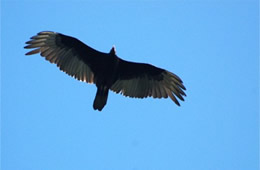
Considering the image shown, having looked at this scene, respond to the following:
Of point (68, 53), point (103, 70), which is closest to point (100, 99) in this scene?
point (103, 70)

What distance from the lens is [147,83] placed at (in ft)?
36.6

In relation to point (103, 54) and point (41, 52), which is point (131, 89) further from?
point (41, 52)

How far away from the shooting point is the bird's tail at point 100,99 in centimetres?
1022

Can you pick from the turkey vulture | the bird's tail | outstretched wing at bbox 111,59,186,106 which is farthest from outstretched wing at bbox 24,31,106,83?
outstretched wing at bbox 111,59,186,106

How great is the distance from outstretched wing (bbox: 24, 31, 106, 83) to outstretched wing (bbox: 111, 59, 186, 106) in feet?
2.35

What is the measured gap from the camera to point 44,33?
35.0 feet

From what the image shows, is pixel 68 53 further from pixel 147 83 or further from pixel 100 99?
pixel 147 83

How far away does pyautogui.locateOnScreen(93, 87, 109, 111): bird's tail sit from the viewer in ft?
33.5

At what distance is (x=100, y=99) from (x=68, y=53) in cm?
139

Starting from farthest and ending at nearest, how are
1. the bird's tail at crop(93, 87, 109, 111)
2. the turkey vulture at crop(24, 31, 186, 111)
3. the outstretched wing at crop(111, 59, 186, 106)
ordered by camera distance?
1. the outstretched wing at crop(111, 59, 186, 106)
2. the turkey vulture at crop(24, 31, 186, 111)
3. the bird's tail at crop(93, 87, 109, 111)

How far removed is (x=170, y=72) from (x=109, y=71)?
5.29 ft

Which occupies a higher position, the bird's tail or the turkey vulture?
the turkey vulture

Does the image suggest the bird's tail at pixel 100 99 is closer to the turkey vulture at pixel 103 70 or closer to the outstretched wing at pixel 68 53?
the turkey vulture at pixel 103 70

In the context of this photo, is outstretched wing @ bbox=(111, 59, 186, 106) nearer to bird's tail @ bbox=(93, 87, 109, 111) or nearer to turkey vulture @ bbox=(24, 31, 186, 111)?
turkey vulture @ bbox=(24, 31, 186, 111)
